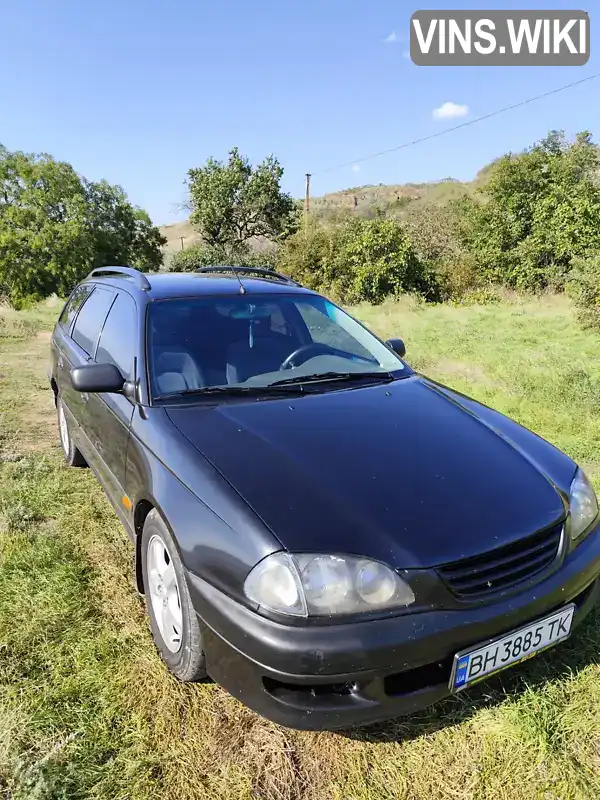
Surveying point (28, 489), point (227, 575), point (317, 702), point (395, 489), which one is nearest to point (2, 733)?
point (227, 575)

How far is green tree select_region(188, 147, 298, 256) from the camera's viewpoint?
105ft

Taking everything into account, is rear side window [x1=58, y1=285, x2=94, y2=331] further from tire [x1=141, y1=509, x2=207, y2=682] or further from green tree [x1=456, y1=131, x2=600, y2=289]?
green tree [x1=456, y1=131, x2=600, y2=289]

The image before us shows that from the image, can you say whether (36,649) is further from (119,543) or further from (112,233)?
(112,233)

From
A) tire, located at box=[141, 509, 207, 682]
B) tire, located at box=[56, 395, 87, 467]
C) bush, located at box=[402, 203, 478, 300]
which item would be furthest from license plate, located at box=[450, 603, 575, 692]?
bush, located at box=[402, 203, 478, 300]

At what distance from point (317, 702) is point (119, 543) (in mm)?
1895

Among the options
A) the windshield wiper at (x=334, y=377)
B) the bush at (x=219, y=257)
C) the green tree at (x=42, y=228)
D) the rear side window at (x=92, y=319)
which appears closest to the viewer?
the windshield wiper at (x=334, y=377)

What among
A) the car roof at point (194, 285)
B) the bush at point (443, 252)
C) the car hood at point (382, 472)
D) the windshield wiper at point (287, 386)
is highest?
the bush at point (443, 252)

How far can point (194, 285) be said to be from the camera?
10.8 ft

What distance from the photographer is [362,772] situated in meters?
1.80

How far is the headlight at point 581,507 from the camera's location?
6.79ft

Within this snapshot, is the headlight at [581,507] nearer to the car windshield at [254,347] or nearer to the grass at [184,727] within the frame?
the grass at [184,727]

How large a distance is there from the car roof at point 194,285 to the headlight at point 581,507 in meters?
2.02

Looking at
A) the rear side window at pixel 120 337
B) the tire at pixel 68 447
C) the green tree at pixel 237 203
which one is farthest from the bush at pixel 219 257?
the rear side window at pixel 120 337

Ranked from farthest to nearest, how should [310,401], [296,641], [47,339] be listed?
1. [47,339]
2. [310,401]
3. [296,641]
